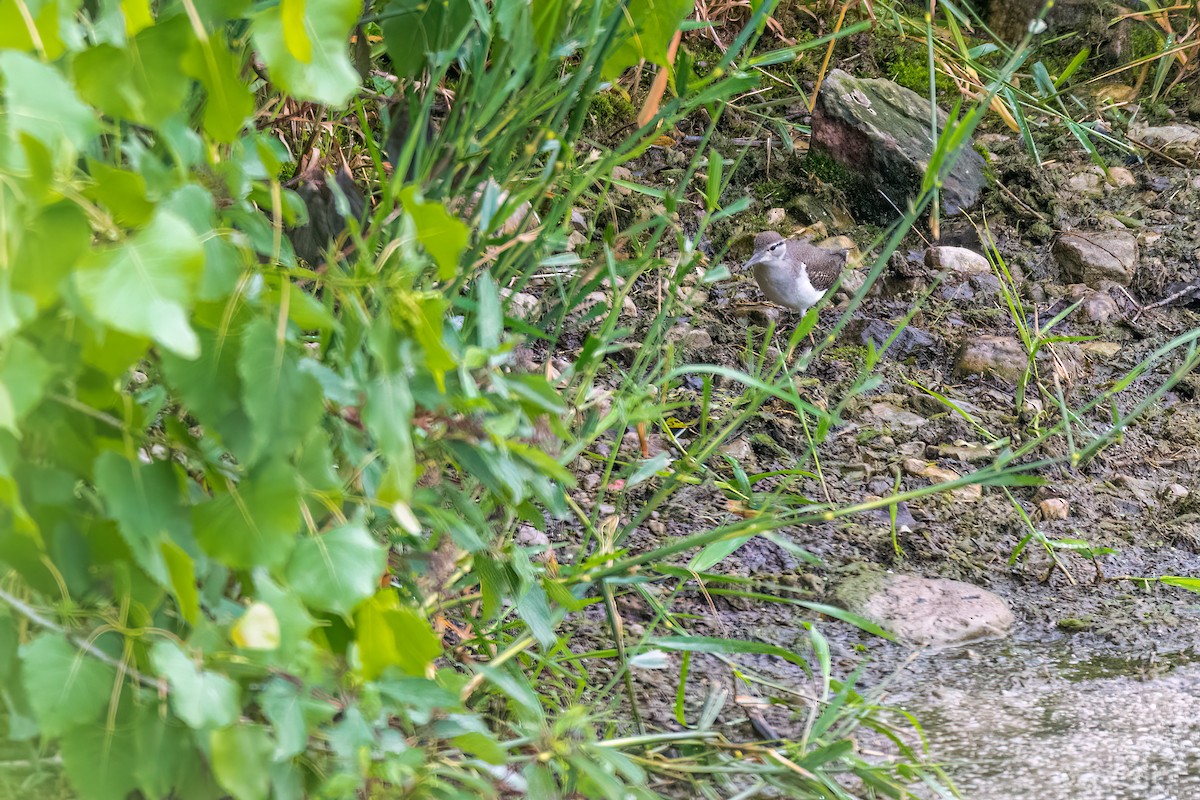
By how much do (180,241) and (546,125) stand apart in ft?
2.28

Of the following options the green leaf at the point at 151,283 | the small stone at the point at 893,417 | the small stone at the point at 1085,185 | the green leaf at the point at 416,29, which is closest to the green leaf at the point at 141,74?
the green leaf at the point at 151,283

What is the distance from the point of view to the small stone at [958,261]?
11.5ft

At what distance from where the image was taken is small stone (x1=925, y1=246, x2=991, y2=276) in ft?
11.5

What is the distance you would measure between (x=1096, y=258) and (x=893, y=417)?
1.16 m

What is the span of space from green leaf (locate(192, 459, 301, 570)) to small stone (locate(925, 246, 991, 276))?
3019 millimetres

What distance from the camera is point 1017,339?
3.15m

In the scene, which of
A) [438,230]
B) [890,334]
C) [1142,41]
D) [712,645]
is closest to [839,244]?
[890,334]

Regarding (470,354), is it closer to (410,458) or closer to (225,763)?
(410,458)

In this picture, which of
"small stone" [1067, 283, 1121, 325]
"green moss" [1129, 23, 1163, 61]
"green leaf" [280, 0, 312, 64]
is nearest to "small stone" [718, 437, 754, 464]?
"small stone" [1067, 283, 1121, 325]

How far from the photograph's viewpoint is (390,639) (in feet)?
2.76

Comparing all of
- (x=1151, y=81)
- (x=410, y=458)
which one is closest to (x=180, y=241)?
(x=410, y=458)

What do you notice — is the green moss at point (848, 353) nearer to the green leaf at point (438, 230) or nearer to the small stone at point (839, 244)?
the small stone at point (839, 244)

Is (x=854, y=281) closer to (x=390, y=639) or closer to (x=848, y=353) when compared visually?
(x=848, y=353)

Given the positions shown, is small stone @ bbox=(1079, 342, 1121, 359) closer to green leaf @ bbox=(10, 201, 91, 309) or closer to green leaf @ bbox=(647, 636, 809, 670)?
green leaf @ bbox=(647, 636, 809, 670)
